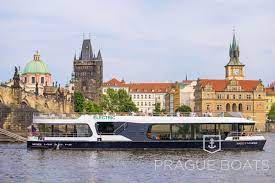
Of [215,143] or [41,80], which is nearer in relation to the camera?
[215,143]

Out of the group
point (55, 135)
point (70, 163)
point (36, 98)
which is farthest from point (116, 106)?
point (70, 163)

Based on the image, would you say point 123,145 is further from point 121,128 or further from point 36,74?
point 36,74

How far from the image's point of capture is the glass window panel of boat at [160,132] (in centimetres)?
4838

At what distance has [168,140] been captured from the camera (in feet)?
158

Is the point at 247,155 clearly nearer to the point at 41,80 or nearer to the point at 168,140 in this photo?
the point at 168,140

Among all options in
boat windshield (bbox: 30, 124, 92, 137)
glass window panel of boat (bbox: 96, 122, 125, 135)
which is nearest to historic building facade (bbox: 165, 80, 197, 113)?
boat windshield (bbox: 30, 124, 92, 137)

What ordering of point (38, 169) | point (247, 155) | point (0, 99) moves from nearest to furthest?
point (38, 169) < point (247, 155) < point (0, 99)

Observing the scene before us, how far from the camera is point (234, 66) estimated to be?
177250mm

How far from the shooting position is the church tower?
6959 inches

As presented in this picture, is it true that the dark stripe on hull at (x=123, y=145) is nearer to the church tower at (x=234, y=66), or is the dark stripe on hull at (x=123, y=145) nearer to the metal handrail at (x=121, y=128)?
the metal handrail at (x=121, y=128)

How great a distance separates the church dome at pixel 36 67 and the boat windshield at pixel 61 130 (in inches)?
4665

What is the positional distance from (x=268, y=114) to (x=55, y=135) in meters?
139

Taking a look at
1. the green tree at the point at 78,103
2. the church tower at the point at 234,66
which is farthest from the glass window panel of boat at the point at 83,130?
the church tower at the point at 234,66

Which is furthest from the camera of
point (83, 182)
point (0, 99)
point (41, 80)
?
point (41, 80)
